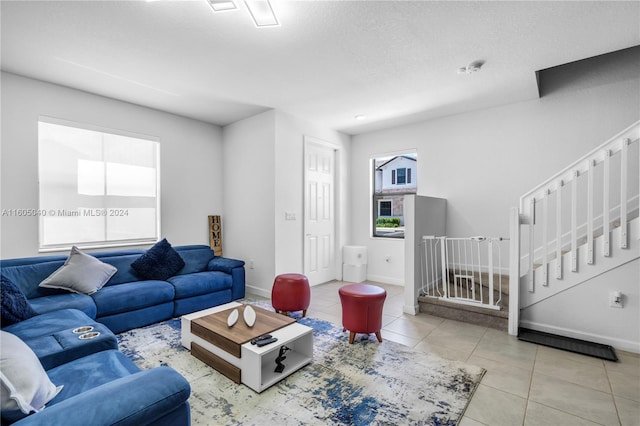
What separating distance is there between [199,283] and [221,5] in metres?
3.02

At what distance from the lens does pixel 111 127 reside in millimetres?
3883

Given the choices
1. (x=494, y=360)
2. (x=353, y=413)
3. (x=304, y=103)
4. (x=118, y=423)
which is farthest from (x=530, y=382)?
(x=304, y=103)

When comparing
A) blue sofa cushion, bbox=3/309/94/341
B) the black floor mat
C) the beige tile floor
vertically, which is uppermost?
blue sofa cushion, bbox=3/309/94/341

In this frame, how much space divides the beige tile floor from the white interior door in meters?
1.68

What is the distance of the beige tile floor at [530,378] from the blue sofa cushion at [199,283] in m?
1.66

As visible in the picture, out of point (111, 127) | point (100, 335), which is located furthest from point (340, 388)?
point (111, 127)

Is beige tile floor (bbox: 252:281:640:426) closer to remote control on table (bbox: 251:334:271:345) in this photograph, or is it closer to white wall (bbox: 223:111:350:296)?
remote control on table (bbox: 251:334:271:345)

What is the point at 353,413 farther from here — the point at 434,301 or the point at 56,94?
the point at 56,94

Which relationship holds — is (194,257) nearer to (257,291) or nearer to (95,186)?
(257,291)

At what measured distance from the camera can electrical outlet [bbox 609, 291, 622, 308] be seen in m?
2.71

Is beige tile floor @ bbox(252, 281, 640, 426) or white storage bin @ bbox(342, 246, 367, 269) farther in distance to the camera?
white storage bin @ bbox(342, 246, 367, 269)

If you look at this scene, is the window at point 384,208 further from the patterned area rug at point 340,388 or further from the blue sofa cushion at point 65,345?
the blue sofa cushion at point 65,345

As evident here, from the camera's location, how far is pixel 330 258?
17.6 ft

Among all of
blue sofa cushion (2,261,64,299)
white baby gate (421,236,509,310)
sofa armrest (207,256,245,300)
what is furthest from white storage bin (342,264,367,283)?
blue sofa cushion (2,261,64,299)
